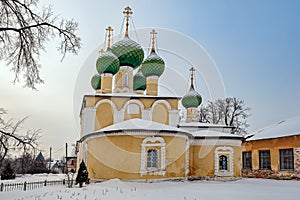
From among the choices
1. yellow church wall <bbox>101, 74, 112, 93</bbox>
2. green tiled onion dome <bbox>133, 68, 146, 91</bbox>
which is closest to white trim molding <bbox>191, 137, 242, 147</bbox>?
yellow church wall <bbox>101, 74, 112, 93</bbox>

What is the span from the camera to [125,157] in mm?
14828

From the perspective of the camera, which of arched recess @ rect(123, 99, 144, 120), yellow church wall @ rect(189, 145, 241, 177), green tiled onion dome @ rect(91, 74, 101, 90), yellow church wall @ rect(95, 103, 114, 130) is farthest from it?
green tiled onion dome @ rect(91, 74, 101, 90)

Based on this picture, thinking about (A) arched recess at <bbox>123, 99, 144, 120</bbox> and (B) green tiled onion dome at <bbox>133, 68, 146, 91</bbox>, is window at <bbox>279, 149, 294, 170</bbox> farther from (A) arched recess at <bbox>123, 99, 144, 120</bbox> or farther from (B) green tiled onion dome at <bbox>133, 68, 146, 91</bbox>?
(B) green tiled onion dome at <bbox>133, 68, 146, 91</bbox>

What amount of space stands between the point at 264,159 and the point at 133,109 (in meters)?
9.40

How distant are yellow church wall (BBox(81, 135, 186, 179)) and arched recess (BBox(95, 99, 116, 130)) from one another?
460 cm

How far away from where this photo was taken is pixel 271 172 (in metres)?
20.8

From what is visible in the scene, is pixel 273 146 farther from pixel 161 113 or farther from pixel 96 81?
pixel 96 81

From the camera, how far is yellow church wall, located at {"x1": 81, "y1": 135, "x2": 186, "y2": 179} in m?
14.8

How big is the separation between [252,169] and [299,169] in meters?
3.92

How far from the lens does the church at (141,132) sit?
15.0 m

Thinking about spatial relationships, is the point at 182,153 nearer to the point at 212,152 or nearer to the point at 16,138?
the point at 212,152

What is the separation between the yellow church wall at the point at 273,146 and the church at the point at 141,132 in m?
2.56

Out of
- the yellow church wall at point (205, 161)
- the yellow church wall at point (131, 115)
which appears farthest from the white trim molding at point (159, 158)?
the yellow church wall at point (131, 115)

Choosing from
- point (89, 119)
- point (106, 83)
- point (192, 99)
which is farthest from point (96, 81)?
point (192, 99)
